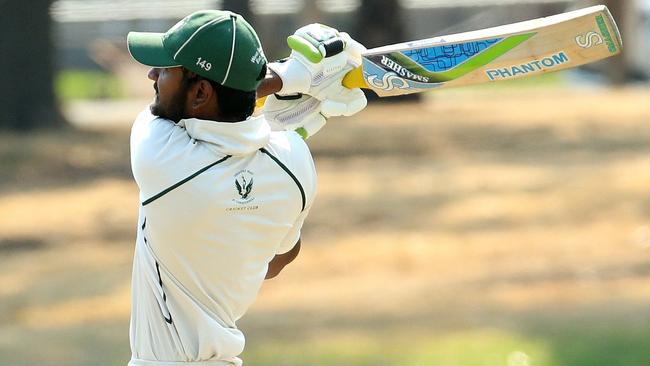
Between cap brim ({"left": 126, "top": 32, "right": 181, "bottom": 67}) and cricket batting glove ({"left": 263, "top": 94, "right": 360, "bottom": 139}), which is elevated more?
cap brim ({"left": 126, "top": 32, "right": 181, "bottom": 67})

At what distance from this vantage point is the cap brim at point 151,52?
10.6 feet

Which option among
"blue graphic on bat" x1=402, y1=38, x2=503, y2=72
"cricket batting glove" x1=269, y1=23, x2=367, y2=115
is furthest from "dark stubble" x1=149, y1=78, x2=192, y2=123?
"blue graphic on bat" x1=402, y1=38, x2=503, y2=72

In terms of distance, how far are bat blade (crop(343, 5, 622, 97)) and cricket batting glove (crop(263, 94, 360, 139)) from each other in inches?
3.8

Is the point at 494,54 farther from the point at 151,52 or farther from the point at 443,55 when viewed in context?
the point at 151,52

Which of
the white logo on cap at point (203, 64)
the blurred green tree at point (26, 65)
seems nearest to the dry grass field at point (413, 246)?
the blurred green tree at point (26, 65)

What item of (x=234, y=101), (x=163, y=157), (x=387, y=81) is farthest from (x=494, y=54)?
(x=163, y=157)

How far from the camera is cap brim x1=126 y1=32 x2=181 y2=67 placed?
3.23 meters

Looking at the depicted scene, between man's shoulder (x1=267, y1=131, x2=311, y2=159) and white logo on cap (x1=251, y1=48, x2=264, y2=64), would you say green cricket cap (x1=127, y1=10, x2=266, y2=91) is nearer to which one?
white logo on cap (x1=251, y1=48, x2=264, y2=64)

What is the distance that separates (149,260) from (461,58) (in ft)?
3.35

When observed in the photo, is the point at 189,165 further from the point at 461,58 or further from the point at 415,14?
the point at 415,14

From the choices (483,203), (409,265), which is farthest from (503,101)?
(409,265)

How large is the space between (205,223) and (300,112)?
0.50 metres

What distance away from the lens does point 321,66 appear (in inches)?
140

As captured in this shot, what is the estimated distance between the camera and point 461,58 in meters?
3.71
